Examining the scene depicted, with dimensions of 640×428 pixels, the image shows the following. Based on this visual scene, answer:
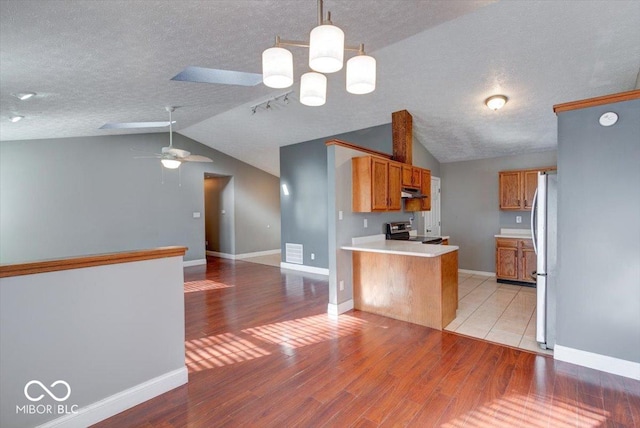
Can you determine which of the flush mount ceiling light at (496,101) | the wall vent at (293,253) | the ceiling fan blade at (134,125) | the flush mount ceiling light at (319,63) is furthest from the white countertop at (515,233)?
the ceiling fan blade at (134,125)

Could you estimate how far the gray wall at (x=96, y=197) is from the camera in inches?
214

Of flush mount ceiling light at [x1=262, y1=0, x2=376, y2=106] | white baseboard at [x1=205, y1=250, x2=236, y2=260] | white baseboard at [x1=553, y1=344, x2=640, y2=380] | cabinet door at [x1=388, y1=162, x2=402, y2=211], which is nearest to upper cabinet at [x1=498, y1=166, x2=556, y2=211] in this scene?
cabinet door at [x1=388, y1=162, x2=402, y2=211]

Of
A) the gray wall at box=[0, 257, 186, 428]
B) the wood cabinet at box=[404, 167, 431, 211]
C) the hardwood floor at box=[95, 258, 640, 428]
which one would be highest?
the wood cabinet at box=[404, 167, 431, 211]

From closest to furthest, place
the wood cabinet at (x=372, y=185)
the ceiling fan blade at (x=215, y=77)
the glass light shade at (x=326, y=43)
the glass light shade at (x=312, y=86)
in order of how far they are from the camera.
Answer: the glass light shade at (x=326, y=43) < the glass light shade at (x=312, y=86) < the ceiling fan blade at (x=215, y=77) < the wood cabinet at (x=372, y=185)

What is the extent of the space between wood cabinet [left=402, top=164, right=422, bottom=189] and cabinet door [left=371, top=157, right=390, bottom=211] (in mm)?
566

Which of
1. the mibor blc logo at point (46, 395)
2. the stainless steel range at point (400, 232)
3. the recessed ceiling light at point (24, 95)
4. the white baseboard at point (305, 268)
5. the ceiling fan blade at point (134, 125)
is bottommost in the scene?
the white baseboard at point (305, 268)

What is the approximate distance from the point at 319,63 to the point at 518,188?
535 centimetres

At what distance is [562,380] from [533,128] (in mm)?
3845

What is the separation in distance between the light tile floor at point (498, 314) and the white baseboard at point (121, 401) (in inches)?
108

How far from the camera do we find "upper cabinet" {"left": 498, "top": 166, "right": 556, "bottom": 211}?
211 inches

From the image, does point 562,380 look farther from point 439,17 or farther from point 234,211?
point 234,211

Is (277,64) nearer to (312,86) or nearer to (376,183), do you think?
(312,86)

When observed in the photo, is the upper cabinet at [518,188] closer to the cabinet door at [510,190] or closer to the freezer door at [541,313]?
the cabinet door at [510,190]

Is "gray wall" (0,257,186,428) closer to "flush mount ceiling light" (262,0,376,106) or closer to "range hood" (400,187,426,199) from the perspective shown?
"flush mount ceiling light" (262,0,376,106)
